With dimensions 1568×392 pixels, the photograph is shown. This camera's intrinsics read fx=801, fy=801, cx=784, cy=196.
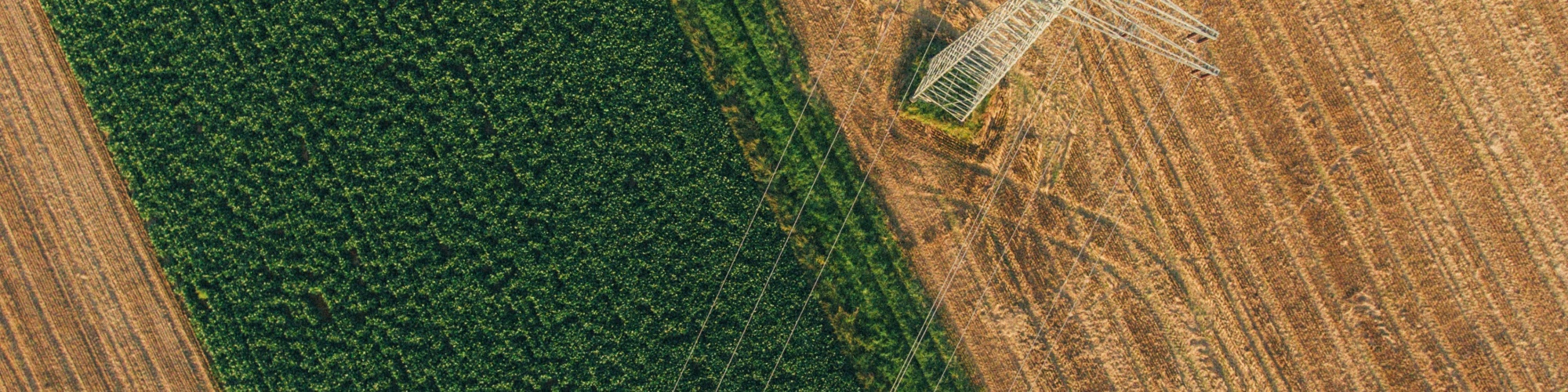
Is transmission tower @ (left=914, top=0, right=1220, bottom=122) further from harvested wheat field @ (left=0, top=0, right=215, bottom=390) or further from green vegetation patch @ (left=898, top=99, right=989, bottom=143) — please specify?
harvested wheat field @ (left=0, top=0, right=215, bottom=390)

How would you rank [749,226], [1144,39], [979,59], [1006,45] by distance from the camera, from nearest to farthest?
[1144,39], [1006,45], [979,59], [749,226]

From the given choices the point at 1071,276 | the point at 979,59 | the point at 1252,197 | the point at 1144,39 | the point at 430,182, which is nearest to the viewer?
the point at 1144,39

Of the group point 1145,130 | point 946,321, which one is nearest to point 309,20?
point 946,321

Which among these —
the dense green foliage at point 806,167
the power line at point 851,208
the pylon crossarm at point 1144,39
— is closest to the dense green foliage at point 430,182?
the power line at point 851,208

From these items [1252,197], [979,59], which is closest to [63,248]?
[979,59]

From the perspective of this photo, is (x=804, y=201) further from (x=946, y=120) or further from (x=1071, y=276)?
(x=1071, y=276)

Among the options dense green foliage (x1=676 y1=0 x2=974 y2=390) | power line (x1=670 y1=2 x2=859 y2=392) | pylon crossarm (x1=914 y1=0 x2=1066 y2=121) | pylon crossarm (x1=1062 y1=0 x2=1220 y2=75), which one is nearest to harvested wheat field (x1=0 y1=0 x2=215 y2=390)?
power line (x1=670 y1=2 x2=859 y2=392)
